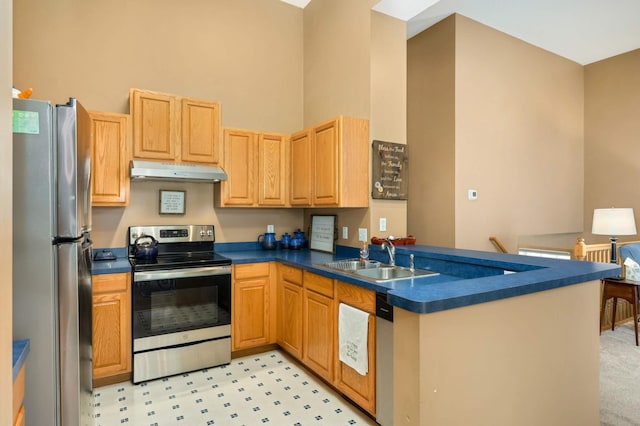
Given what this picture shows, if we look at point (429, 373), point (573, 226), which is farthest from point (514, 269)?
point (573, 226)

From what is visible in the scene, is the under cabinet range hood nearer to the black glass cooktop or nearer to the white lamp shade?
the black glass cooktop

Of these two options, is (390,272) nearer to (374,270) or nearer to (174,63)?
(374,270)

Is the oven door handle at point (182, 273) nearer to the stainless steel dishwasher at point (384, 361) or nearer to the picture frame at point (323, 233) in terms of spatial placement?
the picture frame at point (323, 233)

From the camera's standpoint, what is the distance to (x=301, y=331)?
120 inches

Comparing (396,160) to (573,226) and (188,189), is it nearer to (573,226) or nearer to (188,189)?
(188,189)

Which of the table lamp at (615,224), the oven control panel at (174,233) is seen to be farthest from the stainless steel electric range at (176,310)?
the table lamp at (615,224)

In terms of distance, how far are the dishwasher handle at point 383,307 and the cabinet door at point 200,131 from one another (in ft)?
6.87

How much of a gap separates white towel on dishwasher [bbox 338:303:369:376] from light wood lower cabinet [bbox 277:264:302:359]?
0.66m

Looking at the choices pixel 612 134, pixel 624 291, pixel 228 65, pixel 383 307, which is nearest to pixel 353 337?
pixel 383 307

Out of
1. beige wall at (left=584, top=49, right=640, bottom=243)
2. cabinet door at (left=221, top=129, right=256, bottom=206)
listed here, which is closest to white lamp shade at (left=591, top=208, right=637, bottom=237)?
beige wall at (left=584, top=49, right=640, bottom=243)

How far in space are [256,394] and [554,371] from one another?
1.94m

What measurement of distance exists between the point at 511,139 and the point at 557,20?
1.51 meters

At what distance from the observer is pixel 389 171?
10.9 ft

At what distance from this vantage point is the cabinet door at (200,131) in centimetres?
330
